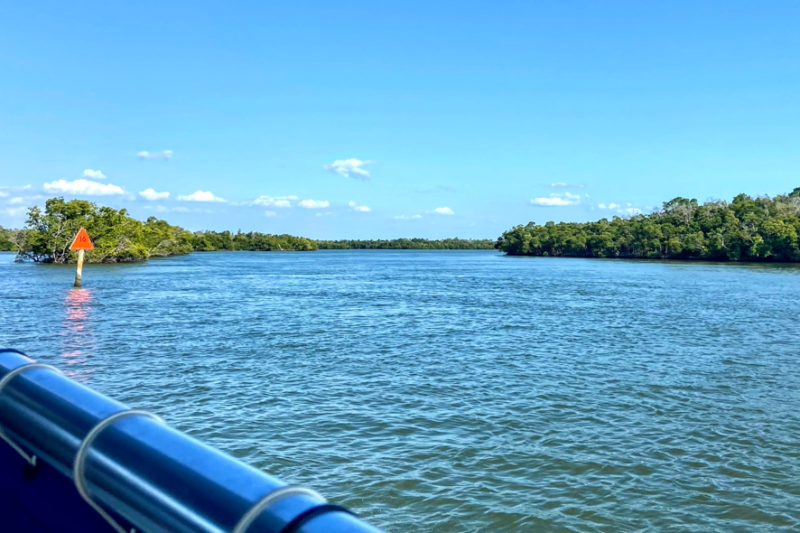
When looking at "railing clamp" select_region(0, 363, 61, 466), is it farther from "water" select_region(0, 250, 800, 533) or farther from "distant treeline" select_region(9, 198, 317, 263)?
"distant treeline" select_region(9, 198, 317, 263)

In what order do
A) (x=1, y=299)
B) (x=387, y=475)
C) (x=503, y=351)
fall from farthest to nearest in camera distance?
1. (x=1, y=299)
2. (x=503, y=351)
3. (x=387, y=475)

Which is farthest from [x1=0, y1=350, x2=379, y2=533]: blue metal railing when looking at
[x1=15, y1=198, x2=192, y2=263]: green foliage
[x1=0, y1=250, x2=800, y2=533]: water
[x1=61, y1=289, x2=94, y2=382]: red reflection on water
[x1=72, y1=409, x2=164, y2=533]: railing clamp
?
[x1=15, y1=198, x2=192, y2=263]: green foliage

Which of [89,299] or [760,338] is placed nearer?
[760,338]

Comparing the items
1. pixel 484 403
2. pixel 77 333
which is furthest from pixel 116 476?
pixel 77 333

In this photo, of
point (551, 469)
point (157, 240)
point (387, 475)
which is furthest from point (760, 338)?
point (157, 240)

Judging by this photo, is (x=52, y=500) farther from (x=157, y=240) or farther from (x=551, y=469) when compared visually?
(x=157, y=240)

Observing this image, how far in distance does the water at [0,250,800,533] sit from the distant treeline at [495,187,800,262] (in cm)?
9302

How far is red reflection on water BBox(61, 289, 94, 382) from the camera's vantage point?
1817 centimetres

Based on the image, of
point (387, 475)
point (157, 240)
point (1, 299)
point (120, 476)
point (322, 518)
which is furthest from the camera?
point (157, 240)

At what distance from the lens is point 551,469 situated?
10195mm

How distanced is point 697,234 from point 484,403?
421ft

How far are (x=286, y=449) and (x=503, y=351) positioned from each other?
38.0ft

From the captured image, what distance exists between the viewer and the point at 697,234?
12812cm

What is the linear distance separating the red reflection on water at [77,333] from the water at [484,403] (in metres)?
0.11
